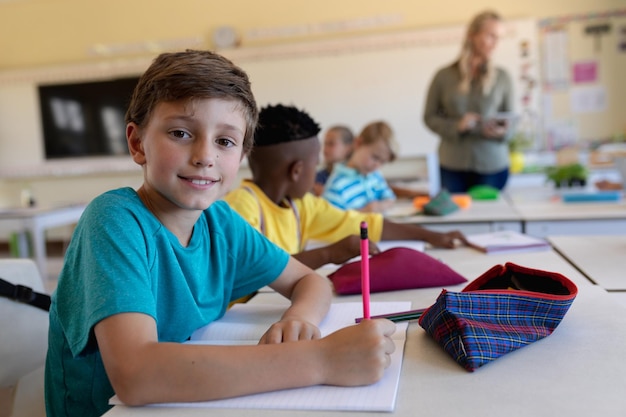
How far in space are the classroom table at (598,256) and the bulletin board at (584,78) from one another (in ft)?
11.9

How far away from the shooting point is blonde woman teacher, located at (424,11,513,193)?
302 centimetres

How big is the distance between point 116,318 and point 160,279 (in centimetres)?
18

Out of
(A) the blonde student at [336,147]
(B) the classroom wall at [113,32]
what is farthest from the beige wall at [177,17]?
(A) the blonde student at [336,147]

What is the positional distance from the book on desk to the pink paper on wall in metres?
3.84

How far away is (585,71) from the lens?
193 inches

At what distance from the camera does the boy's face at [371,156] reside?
279 centimetres

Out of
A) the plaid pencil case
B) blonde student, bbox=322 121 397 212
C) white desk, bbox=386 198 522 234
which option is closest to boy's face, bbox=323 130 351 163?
blonde student, bbox=322 121 397 212

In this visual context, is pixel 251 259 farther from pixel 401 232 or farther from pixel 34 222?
pixel 34 222

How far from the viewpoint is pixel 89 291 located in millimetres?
736

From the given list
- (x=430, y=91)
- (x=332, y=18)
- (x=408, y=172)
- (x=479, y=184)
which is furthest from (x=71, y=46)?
(x=479, y=184)

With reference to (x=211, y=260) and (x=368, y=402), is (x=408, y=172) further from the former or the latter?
(x=368, y=402)

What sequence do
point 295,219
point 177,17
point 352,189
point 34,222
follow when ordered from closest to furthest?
point 295,219 → point 352,189 → point 34,222 → point 177,17

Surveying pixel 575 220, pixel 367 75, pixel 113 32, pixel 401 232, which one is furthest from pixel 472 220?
pixel 113 32

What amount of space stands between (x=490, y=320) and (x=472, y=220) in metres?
1.44
